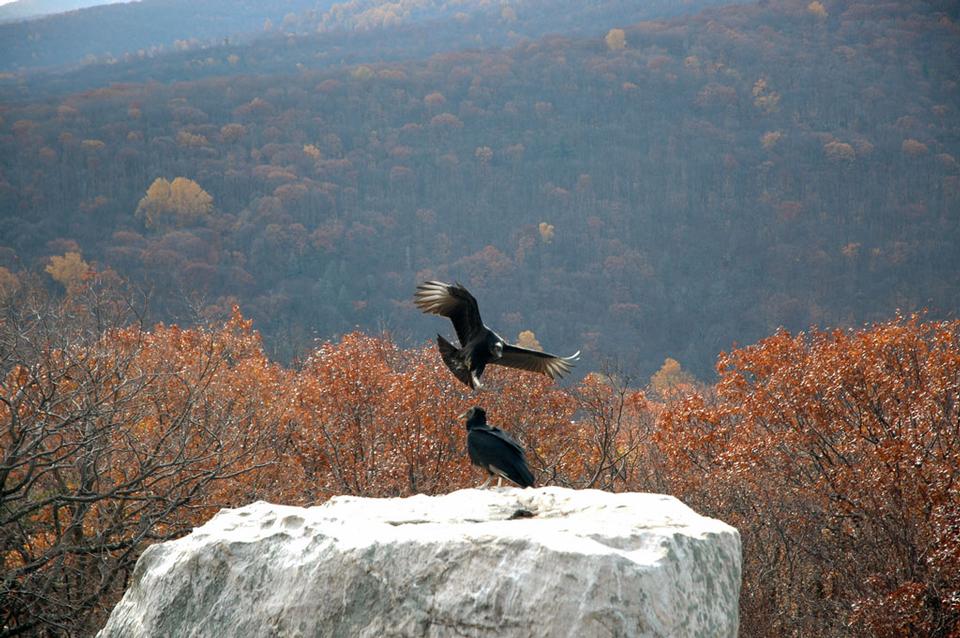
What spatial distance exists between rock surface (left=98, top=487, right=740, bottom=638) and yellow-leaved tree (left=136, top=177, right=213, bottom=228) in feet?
333

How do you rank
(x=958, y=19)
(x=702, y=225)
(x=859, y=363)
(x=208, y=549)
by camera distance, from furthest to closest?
1. (x=958, y=19)
2. (x=702, y=225)
3. (x=859, y=363)
4. (x=208, y=549)

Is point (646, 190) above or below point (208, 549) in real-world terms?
below

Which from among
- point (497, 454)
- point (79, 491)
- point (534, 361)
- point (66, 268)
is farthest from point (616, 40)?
point (497, 454)

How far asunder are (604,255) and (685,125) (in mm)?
34161

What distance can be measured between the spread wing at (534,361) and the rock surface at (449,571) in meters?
1.93

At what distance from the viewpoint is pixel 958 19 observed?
561ft

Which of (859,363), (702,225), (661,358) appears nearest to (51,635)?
(859,363)

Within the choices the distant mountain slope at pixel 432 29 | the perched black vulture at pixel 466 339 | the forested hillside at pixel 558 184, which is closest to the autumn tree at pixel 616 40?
the forested hillside at pixel 558 184

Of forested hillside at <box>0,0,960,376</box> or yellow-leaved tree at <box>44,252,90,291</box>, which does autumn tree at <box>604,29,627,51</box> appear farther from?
yellow-leaved tree at <box>44,252,90,291</box>

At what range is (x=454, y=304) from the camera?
34.3ft

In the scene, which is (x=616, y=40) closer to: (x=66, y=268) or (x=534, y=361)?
(x=66, y=268)

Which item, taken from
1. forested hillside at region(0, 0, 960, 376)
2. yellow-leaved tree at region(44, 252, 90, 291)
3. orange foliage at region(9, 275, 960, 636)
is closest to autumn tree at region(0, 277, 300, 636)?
orange foliage at region(9, 275, 960, 636)

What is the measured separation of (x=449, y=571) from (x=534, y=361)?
12.2ft

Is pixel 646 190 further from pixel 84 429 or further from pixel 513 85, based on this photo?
pixel 84 429
